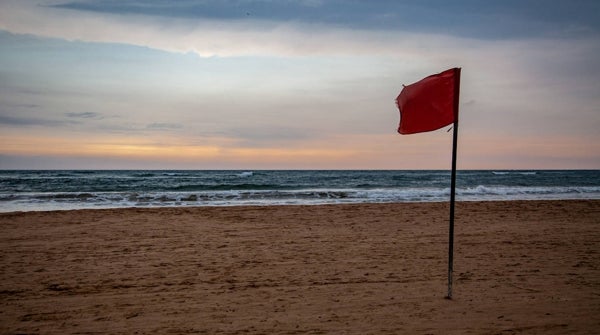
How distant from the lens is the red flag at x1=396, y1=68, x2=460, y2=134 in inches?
203

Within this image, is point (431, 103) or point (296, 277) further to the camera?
point (296, 277)

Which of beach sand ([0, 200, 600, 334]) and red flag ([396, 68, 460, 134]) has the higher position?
red flag ([396, 68, 460, 134])

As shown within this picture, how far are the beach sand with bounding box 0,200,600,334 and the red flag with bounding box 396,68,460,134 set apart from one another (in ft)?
7.75

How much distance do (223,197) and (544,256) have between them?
1799cm

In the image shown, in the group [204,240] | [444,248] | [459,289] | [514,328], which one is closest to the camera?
[514,328]

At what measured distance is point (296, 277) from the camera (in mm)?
6688

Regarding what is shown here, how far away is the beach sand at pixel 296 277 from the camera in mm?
4805

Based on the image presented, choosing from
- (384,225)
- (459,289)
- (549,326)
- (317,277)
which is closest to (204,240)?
(317,277)

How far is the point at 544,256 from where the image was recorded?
8156 millimetres

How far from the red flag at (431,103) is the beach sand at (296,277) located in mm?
2363

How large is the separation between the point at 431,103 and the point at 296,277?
3.47 meters

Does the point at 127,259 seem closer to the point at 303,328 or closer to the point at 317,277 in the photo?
the point at 317,277

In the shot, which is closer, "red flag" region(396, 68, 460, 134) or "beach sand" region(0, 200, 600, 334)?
"beach sand" region(0, 200, 600, 334)

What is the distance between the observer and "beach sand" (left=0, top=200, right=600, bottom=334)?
480 centimetres
